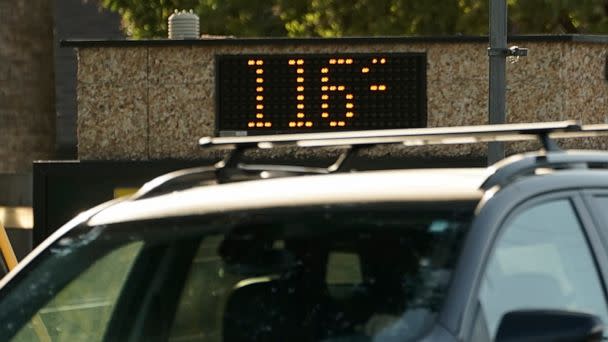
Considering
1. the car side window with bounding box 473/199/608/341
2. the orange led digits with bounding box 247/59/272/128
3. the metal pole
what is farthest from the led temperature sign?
the car side window with bounding box 473/199/608/341

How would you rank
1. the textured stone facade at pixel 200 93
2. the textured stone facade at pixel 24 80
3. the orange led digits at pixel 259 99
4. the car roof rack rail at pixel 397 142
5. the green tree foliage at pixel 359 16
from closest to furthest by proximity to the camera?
1. the car roof rack rail at pixel 397 142
2. the orange led digits at pixel 259 99
3. the textured stone facade at pixel 200 93
4. the textured stone facade at pixel 24 80
5. the green tree foliage at pixel 359 16

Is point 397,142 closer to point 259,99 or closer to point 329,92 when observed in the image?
point 329,92

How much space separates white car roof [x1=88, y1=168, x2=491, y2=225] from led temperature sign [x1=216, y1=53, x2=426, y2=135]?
477 inches

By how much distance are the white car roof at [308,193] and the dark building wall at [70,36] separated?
113ft

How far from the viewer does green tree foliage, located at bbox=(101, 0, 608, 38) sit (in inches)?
1199

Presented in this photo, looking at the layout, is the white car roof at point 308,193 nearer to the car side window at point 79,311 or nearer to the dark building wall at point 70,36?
the car side window at point 79,311

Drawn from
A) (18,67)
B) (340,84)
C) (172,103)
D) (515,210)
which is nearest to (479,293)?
(515,210)

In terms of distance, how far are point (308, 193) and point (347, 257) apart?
8.1 inches

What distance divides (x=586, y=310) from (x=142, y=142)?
14.3 metres

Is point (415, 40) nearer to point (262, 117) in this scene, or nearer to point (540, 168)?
point (262, 117)

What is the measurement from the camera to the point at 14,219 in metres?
20.0

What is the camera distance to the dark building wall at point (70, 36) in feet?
131

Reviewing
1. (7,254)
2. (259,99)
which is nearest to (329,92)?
(259,99)

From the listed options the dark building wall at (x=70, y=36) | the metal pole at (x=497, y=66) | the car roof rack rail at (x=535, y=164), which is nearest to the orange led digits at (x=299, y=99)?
the metal pole at (x=497, y=66)
